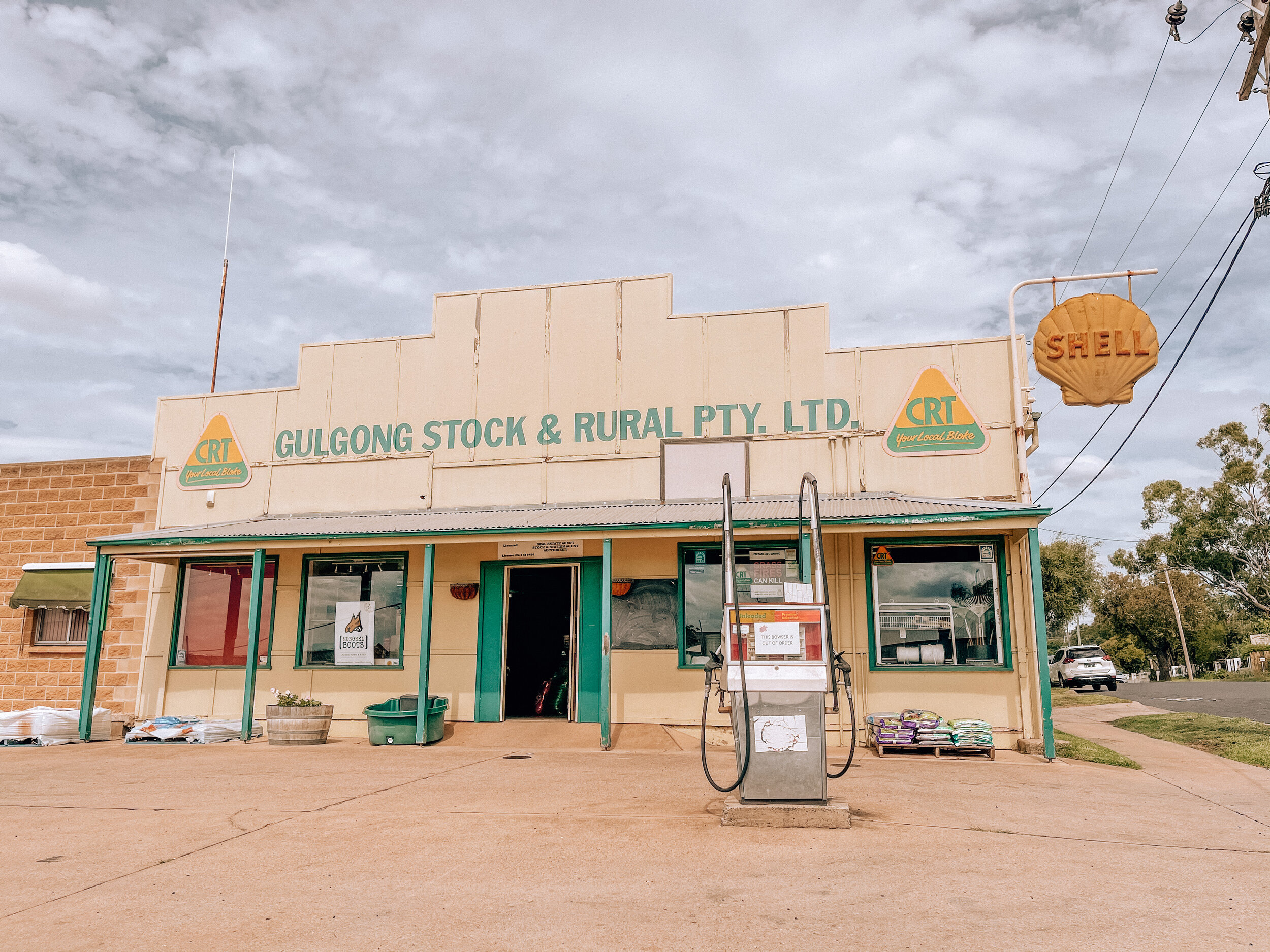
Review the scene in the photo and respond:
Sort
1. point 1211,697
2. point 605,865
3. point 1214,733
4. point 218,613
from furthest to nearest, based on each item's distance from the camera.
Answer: point 1211,697 → point 1214,733 → point 218,613 → point 605,865

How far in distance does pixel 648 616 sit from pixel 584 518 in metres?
1.81

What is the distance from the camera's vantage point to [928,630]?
1208 cm

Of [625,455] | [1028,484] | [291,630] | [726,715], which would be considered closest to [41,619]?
[291,630]

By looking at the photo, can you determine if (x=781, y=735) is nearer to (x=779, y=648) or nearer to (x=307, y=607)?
(x=779, y=648)

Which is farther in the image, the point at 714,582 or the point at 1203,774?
the point at 714,582

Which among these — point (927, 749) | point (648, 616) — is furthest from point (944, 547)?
point (648, 616)

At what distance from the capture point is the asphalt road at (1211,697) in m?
19.1

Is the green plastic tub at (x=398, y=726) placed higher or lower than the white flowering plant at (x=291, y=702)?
lower

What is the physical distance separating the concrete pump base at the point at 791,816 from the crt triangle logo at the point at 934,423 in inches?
283

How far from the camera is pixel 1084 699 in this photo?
25734 mm

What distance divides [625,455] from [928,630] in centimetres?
509

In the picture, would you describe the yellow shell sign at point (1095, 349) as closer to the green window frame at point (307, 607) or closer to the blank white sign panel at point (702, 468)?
the blank white sign panel at point (702, 468)

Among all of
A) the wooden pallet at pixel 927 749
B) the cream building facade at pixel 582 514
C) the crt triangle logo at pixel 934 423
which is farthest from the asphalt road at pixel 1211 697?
the crt triangle logo at pixel 934 423

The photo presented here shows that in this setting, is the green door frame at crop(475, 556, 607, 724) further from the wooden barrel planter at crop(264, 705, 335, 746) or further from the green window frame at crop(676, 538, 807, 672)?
the wooden barrel planter at crop(264, 705, 335, 746)
